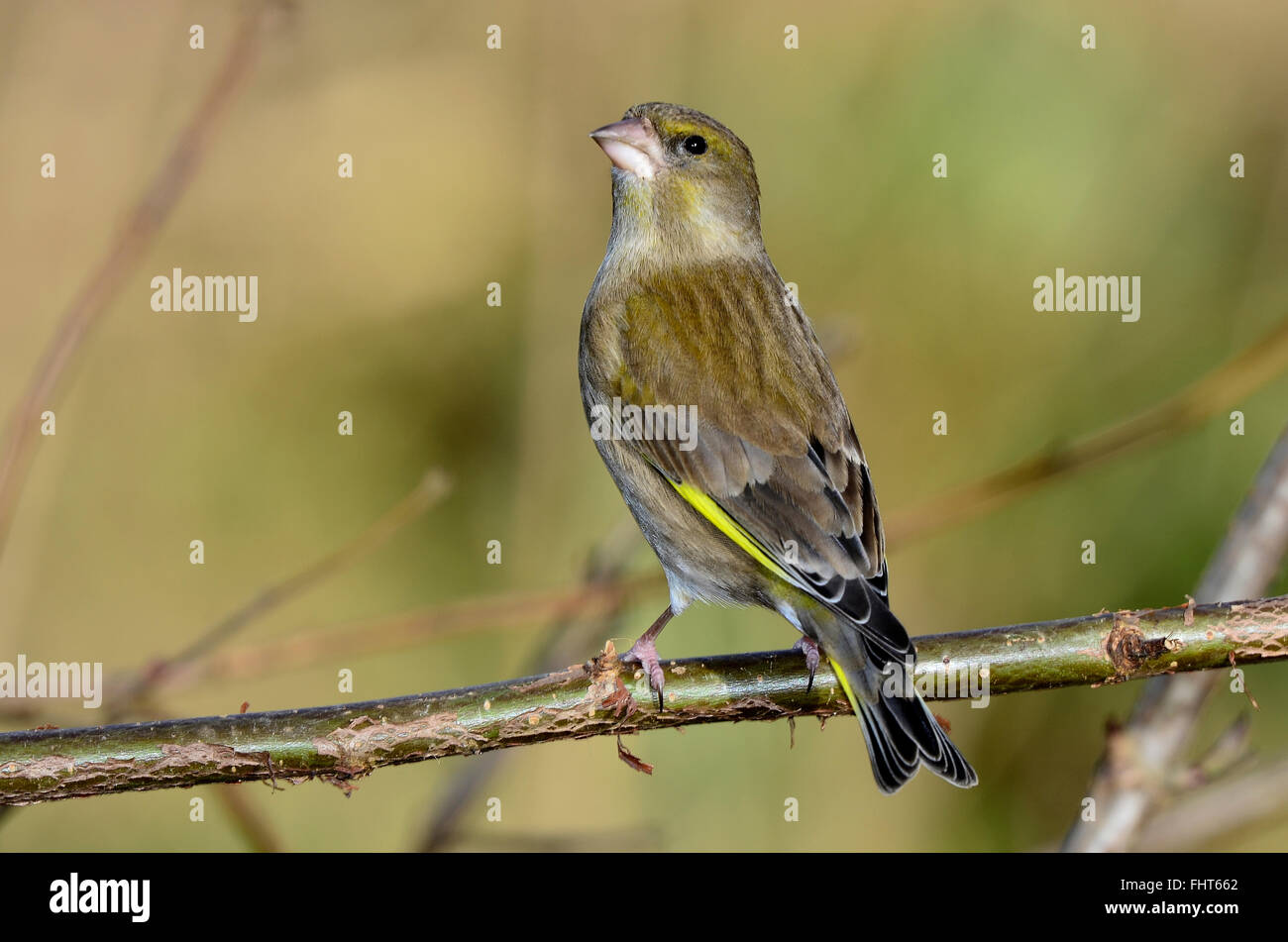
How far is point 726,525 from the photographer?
362 centimetres

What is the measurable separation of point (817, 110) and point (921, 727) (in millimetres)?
3573

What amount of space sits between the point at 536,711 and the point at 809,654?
0.78 metres

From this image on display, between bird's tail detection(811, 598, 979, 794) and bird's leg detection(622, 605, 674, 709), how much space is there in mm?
480

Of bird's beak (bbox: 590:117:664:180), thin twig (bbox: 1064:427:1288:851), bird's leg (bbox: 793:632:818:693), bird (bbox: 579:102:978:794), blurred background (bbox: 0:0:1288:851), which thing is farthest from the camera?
blurred background (bbox: 0:0:1288:851)

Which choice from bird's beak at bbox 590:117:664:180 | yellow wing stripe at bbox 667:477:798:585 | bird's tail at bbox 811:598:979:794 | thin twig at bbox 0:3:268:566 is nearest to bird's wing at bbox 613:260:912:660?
yellow wing stripe at bbox 667:477:798:585

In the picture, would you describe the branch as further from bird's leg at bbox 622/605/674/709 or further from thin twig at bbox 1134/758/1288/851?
thin twig at bbox 1134/758/1288/851

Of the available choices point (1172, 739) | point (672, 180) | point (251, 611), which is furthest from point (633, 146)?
point (1172, 739)

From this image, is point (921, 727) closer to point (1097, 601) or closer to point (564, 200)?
point (1097, 601)

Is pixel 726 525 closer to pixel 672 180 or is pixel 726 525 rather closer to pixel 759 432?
pixel 759 432

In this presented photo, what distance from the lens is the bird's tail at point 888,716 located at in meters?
3.20

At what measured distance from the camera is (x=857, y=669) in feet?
10.7

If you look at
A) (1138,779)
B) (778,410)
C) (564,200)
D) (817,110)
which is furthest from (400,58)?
(1138,779)

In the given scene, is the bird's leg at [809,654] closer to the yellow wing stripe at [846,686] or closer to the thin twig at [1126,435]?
the yellow wing stripe at [846,686]

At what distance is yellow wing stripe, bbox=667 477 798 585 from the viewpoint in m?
3.52
